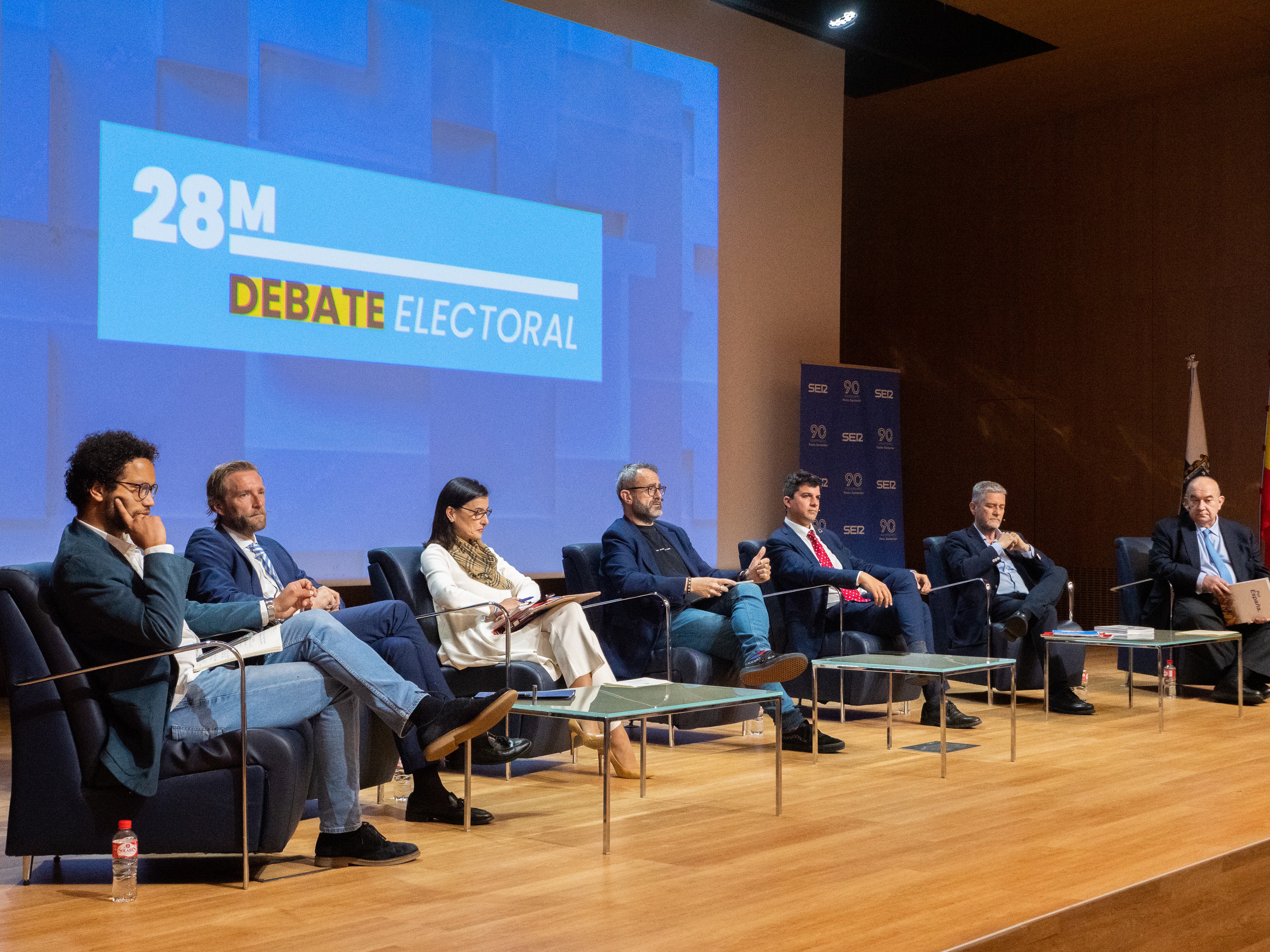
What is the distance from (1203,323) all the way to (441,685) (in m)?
7.74

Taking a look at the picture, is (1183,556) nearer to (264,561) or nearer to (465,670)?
(465,670)

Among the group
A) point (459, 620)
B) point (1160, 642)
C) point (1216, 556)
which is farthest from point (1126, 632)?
point (459, 620)

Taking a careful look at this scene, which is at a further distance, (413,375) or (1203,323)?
(1203,323)

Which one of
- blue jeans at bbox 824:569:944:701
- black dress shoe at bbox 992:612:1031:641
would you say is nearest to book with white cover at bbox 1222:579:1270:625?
black dress shoe at bbox 992:612:1031:641

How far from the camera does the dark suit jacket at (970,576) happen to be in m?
5.89

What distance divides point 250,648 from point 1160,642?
3773mm

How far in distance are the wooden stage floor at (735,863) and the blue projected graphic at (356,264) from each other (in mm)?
1697

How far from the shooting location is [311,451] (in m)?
6.05

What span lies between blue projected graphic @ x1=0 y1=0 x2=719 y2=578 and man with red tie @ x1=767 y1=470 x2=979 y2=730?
6.11 ft

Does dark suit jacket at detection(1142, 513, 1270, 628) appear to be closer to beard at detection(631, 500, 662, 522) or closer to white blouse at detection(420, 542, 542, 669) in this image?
beard at detection(631, 500, 662, 522)

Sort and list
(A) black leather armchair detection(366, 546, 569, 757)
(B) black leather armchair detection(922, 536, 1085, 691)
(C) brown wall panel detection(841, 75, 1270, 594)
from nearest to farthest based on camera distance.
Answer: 1. (A) black leather armchair detection(366, 546, 569, 757)
2. (B) black leather armchair detection(922, 536, 1085, 691)
3. (C) brown wall panel detection(841, 75, 1270, 594)

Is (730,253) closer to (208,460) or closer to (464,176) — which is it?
(464,176)

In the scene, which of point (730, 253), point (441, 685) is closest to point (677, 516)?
point (730, 253)

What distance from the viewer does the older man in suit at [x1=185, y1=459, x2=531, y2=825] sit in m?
3.48
